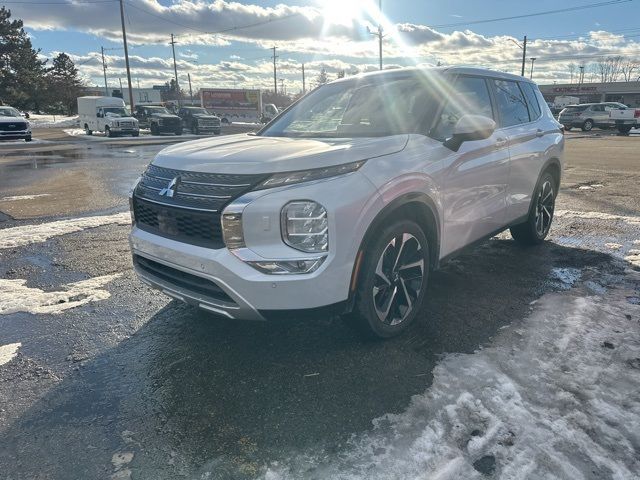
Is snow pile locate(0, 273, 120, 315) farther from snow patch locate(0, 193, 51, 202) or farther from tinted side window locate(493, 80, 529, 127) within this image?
snow patch locate(0, 193, 51, 202)

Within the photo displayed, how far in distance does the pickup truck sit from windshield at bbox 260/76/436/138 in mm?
30451

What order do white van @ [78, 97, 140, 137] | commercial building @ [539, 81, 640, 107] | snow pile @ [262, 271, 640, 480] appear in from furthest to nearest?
commercial building @ [539, 81, 640, 107]
white van @ [78, 97, 140, 137]
snow pile @ [262, 271, 640, 480]

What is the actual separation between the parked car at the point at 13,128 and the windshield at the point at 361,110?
2743cm

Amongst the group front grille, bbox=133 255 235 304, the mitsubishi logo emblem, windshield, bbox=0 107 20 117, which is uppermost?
windshield, bbox=0 107 20 117

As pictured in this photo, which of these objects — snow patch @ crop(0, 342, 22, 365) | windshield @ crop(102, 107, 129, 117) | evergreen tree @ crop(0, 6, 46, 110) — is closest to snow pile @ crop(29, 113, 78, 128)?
evergreen tree @ crop(0, 6, 46, 110)

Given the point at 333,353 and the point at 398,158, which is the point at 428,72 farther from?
the point at 333,353

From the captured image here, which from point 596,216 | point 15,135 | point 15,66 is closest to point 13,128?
point 15,135

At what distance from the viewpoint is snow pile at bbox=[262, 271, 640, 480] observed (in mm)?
2258

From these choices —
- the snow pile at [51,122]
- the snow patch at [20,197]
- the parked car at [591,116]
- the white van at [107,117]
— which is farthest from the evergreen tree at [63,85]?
the snow patch at [20,197]

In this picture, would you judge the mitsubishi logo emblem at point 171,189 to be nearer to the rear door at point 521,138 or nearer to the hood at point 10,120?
the rear door at point 521,138

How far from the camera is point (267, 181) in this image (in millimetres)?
2891

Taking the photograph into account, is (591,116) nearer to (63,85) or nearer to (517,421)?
(517,421)

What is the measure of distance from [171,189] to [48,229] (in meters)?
4.47

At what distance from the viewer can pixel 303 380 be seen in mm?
3020
